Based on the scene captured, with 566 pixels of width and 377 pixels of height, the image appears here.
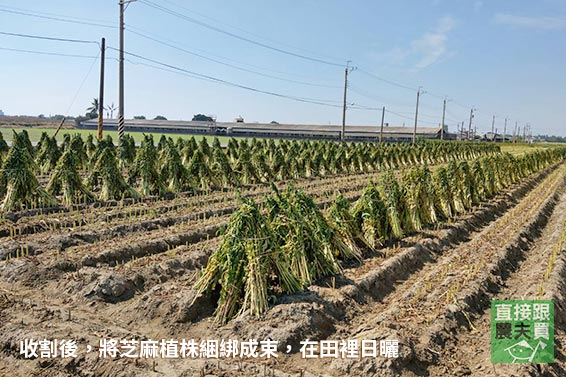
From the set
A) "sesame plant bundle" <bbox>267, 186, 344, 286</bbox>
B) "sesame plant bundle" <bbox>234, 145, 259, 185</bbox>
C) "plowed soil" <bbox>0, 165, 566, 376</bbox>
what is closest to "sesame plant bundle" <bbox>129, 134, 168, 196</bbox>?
"plowed soil" <bbox>0, 165, 566, 376</bbox>

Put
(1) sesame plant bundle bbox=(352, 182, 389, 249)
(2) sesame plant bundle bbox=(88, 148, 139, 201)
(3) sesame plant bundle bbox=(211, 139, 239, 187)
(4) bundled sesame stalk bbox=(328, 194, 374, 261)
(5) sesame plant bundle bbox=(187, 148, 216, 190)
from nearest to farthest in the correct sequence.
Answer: (4) bundled sesame stalk bbox=(328, 194, 374, 261) < (1) sesame plant bundle bbox=(352, 182, 389, 249) < (2) sesame plant bundle bbox=(88, 148, 139, 201) < (5) sesame plant bundle bbox=(187, 148, 216, 190) < (3) sesame plant bundle bbox=(211, 139, 239, 187)

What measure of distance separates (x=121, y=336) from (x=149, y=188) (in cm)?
794

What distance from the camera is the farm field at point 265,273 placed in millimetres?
4633

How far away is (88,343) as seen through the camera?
462cm

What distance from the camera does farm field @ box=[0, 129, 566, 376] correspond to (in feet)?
15.2

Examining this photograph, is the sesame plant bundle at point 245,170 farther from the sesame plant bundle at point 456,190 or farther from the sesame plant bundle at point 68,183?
the sesame plant bundle at point 456,190

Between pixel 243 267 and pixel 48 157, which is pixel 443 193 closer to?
pixel 243 267

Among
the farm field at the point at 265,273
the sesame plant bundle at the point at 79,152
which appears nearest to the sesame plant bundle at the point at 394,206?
the farm field at the point at 265,273

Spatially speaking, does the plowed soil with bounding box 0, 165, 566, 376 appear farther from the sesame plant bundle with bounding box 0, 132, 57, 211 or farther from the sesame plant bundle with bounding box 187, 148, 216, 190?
the sesame plant bundle with bounding box 187, 148, 216, 190

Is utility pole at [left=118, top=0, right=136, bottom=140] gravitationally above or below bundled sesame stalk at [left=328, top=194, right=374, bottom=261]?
above

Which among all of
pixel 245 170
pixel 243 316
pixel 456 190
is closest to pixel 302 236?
pixel 243 316

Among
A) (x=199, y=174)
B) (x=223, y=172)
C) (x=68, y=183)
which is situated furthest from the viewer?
(x=223, y=172)

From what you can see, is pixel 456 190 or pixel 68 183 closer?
pixel 68 183

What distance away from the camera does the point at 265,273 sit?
5.32m
